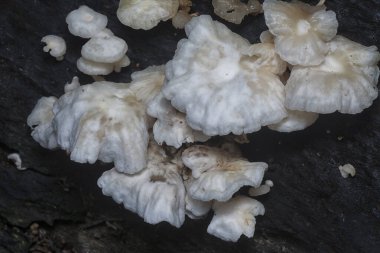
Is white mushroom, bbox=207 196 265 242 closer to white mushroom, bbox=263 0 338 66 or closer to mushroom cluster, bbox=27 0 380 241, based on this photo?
mushroom cluster, bbox=27 0 380 241

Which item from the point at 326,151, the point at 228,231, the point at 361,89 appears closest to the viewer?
the point at 361,89

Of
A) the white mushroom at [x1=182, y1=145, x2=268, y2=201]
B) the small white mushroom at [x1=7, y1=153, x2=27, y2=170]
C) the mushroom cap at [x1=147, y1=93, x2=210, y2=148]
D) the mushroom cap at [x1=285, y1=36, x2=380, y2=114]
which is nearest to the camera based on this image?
the mushroom cap at [x1=285, y1=36, x2=380, y2=114]

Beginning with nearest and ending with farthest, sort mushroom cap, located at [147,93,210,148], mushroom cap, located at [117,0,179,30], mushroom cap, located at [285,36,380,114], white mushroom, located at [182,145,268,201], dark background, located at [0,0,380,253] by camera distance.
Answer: mushroom cap, located at [285,36,380,114] < white mushroom, located at [182,145,268,201] < mushroom cap, located at [147,93,210,148] < mushroom cap, located at [117,0,179,30] < dark background, located at [0,0,380,253]

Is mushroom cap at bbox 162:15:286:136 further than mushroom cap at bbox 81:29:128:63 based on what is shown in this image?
No

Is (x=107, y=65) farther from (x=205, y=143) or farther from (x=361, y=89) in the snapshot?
(x=361, y=89)

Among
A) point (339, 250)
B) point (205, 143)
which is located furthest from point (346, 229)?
point (205, 143)

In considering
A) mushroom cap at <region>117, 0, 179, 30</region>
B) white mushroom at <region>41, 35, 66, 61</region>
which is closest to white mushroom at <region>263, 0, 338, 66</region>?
mushroom cap at <region>117, 0, 179, 30</region>

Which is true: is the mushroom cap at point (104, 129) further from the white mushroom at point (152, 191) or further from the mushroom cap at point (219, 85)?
the mushroom cap at point (219, 85)
